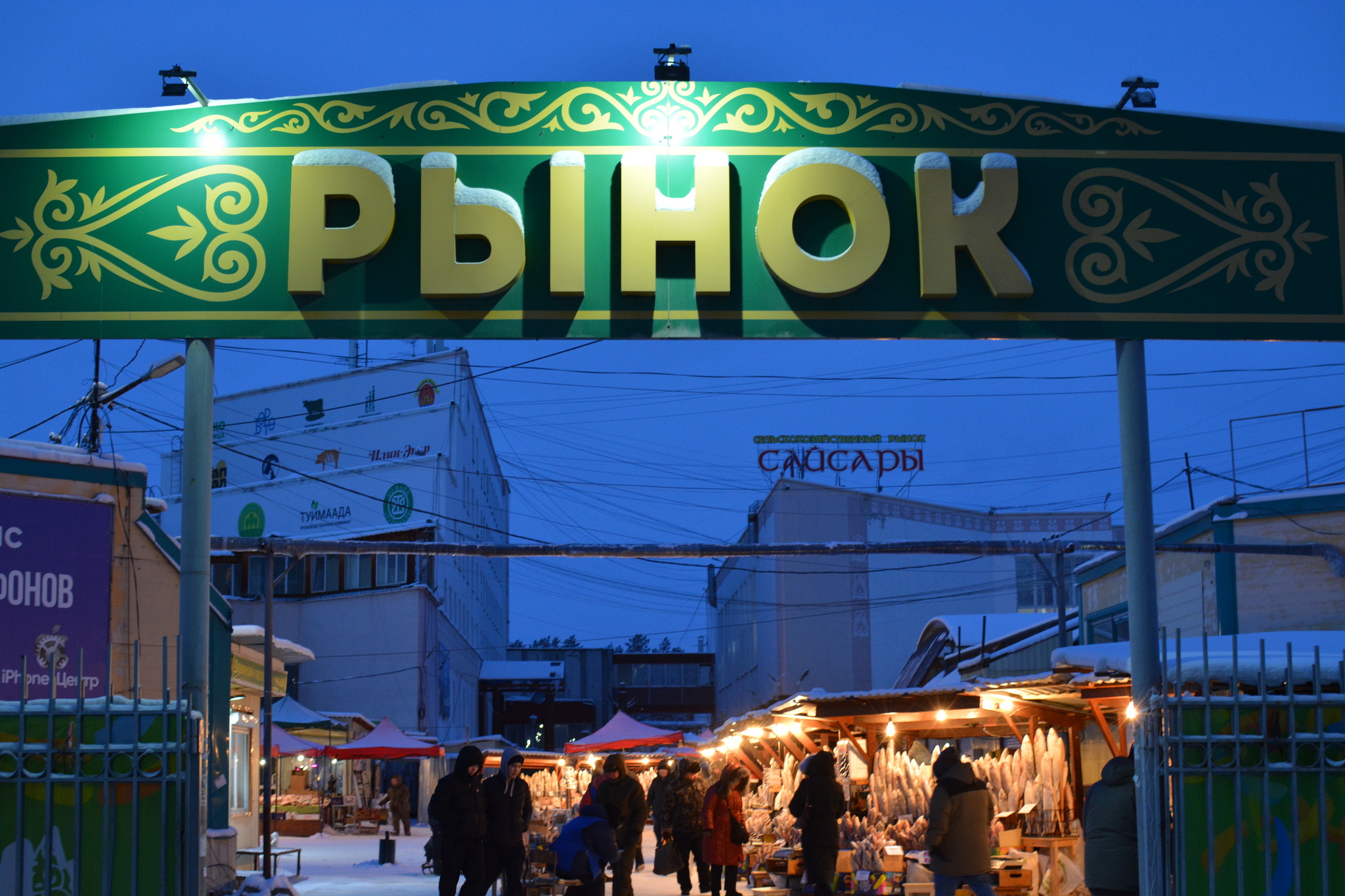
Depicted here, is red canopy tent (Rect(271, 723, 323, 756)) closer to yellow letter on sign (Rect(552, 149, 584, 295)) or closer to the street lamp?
the street lamp

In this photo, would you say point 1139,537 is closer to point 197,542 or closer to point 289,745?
point 197,542

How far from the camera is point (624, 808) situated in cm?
1394

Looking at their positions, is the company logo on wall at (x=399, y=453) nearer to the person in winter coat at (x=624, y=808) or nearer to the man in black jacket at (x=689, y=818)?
the man in black jacket at (x=689, y=818)

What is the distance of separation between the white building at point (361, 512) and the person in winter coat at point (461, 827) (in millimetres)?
34078

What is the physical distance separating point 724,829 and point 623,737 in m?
9.79

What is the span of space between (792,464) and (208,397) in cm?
4913

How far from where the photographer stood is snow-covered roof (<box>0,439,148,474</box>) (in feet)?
48.9

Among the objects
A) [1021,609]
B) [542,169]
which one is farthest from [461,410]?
[542,169]

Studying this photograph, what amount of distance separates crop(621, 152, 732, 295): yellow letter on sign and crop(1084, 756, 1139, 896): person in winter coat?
11.9ft

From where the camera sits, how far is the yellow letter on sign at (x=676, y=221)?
711cm

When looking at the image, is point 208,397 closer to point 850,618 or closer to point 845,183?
point 845,183

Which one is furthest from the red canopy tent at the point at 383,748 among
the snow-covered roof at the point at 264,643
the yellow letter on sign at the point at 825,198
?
the yellow letter on sign at the point at 825,198

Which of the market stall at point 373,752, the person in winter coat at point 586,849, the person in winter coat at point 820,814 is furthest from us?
the market stall at point 373,752

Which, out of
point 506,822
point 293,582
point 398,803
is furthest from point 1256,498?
point 293,582
